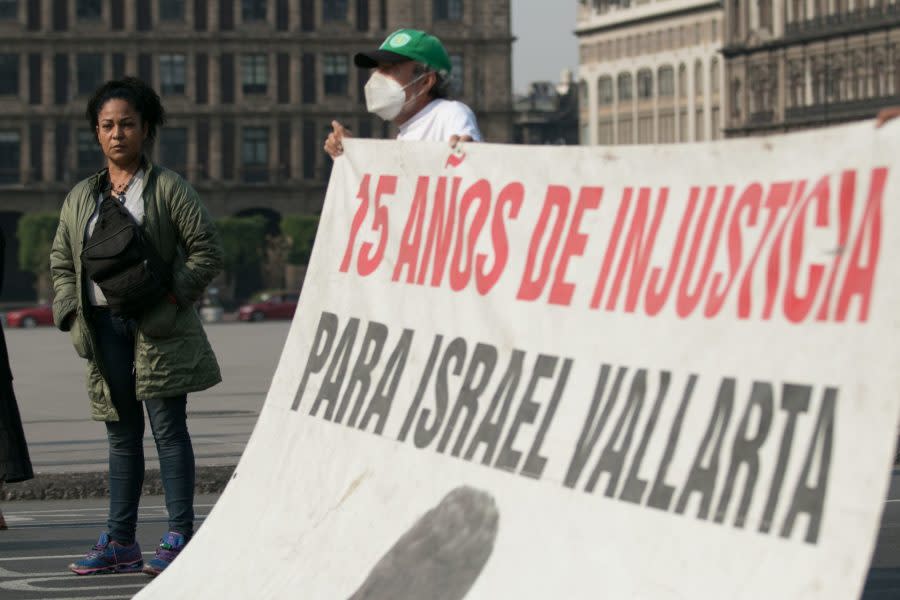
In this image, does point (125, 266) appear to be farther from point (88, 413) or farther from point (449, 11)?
point (449, 11)

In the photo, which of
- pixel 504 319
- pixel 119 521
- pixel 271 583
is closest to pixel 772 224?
pixel 504 319

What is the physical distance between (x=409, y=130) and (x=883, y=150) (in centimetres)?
268

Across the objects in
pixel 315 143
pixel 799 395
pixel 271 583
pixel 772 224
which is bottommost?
pixel 271 583

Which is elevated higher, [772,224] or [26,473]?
[772,224]

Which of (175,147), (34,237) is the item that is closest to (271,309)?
(34,237)

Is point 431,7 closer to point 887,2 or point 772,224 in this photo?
point 887,2

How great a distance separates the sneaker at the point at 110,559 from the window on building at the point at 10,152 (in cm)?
9758

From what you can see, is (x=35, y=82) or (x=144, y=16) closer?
(x=35, y=82)

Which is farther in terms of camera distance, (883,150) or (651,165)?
(651,165)

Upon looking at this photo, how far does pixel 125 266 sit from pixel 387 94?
113 centimetres

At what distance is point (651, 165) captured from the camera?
560cm

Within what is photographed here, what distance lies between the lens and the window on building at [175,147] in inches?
4099

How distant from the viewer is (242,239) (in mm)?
100188

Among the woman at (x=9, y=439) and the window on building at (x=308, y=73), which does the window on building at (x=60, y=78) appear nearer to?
the window on building at (x=308, y=73)
